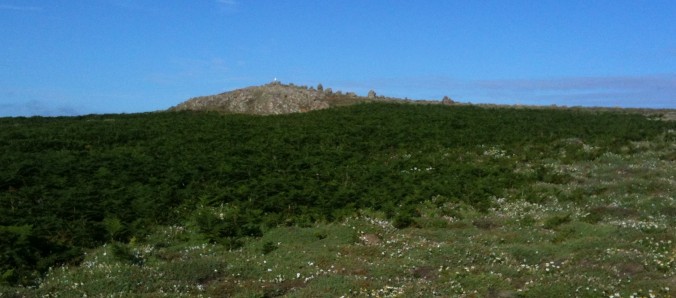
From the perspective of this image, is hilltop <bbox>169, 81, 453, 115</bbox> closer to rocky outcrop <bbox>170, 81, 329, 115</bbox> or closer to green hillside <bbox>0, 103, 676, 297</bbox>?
rocky outcrop <bbox>170, 81, 329, 115</bbox>

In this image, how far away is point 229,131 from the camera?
135 feet

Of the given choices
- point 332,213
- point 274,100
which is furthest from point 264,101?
point 332,213

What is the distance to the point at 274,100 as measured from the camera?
65.2m

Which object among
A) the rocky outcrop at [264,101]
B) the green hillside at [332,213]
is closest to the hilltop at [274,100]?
the rocky outcrop at [264,101]

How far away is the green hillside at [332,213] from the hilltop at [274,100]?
82.2 ft

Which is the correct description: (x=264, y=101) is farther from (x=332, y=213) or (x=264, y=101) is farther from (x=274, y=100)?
(x=332, y=213)

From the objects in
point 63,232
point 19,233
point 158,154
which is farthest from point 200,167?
point 19,233

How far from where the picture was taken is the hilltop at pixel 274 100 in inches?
2537

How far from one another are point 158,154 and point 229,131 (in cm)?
1057

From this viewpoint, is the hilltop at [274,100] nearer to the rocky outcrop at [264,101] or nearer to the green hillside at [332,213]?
the rocky outcrop at [264,101]

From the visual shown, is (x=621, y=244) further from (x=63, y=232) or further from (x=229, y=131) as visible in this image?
(x=229, y=131)

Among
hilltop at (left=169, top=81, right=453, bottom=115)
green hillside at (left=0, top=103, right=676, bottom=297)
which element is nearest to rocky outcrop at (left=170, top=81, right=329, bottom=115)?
hilltop at (left=169, top=81, right=453, bottom=115)

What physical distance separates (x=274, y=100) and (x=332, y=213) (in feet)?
149

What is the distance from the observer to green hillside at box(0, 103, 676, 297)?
1422 centimetres
